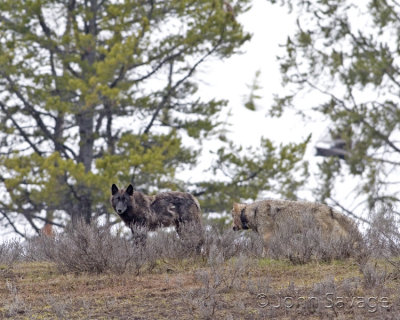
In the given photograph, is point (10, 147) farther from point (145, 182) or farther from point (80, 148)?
point (145, 182)

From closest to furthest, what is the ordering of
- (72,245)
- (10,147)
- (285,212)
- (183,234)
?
1. (72,245)
2. (183,234)
3. (285,212)
4. (10,147)

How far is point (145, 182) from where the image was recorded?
23.3m

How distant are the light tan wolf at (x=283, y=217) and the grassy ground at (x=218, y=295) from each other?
6.59 feet

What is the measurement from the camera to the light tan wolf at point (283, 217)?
11773mm

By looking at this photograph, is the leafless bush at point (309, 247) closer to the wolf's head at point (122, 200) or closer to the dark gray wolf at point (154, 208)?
the dark gray wolf at point (154, 208)

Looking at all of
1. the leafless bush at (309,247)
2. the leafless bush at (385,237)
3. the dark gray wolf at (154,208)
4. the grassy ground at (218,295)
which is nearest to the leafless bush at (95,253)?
the grassy ground at (218,295)

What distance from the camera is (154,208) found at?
1298 cm

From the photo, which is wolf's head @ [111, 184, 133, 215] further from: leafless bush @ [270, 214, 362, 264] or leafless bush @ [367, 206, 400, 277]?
leafless bush @ [367, 206, 400, 277]

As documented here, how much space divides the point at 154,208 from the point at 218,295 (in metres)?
5.15

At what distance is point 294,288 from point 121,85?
55.3ft

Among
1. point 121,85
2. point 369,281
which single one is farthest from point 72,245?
point 121,85

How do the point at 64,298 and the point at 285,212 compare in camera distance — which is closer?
the point at 64,298

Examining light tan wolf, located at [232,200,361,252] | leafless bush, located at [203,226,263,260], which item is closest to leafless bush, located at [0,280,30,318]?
leafless bush, located at [203,226,263,260]

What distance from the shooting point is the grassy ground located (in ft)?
23.8
